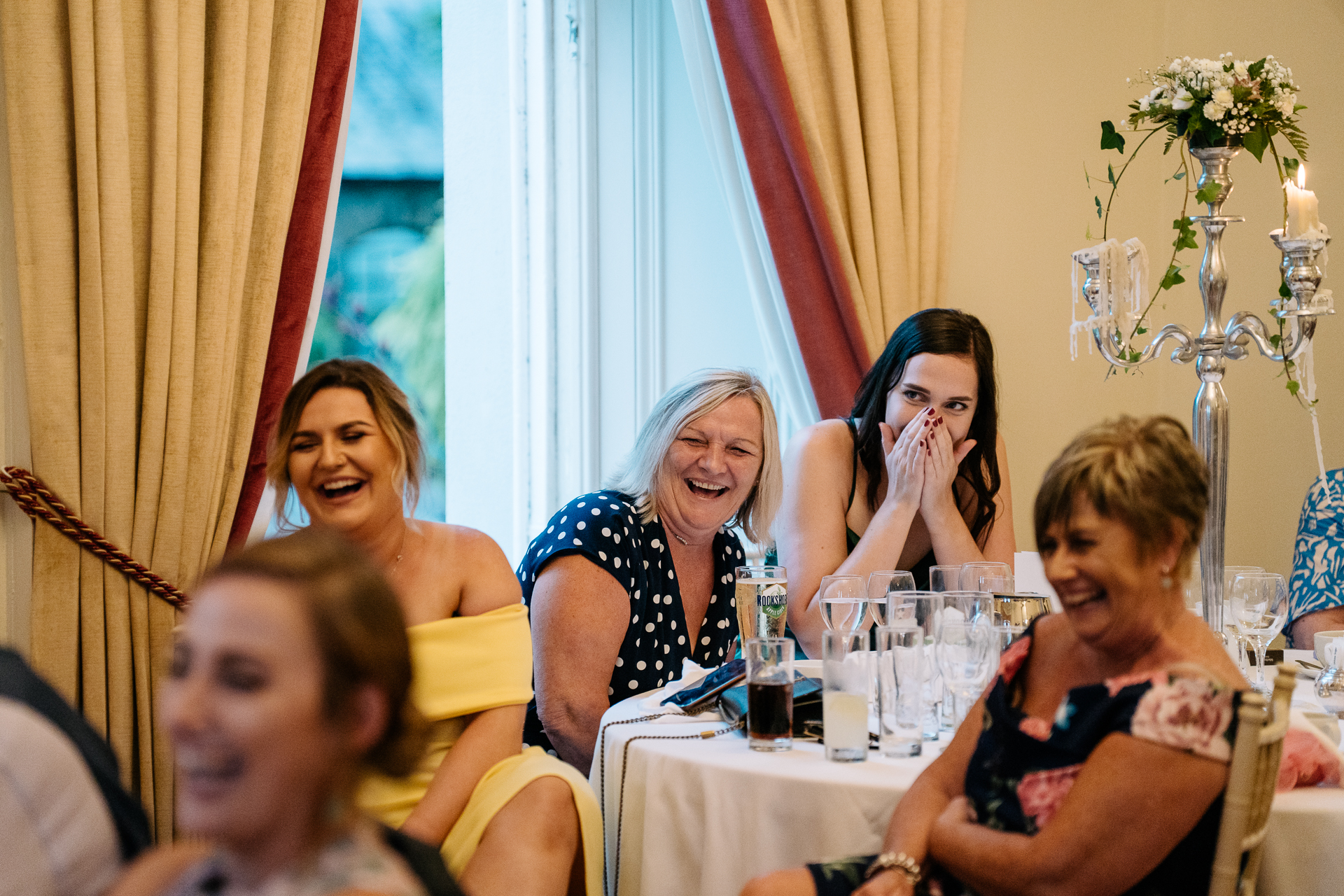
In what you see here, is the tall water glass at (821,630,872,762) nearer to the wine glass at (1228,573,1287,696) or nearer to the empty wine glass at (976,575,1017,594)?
the empty wine glass at (976,575,1017,594)

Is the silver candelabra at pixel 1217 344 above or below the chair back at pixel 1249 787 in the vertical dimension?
above

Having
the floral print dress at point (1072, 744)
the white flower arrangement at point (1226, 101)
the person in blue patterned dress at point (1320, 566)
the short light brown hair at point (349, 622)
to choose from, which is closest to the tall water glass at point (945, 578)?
the floral print dress at point (1072, 744)

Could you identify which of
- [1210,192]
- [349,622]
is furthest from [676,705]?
[1210,192]

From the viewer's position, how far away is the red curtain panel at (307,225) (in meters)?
2.75

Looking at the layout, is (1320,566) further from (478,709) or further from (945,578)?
(478,709)

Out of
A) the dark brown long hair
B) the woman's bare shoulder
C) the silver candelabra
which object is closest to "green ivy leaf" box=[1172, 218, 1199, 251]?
the silver candelabra

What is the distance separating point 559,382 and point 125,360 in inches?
59.3

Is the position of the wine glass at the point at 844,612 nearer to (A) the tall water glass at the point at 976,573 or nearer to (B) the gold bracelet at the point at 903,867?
(A) the tall water glass at the point at 976,573

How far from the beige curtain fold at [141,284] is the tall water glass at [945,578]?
5.20ft

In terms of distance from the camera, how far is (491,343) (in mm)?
3680

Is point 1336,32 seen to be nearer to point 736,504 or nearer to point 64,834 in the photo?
point 736,504

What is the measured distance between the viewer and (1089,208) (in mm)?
4129

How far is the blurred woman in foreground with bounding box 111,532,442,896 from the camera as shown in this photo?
822 mm

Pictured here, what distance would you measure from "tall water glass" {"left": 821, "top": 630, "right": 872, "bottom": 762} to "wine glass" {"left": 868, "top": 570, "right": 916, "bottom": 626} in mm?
304
